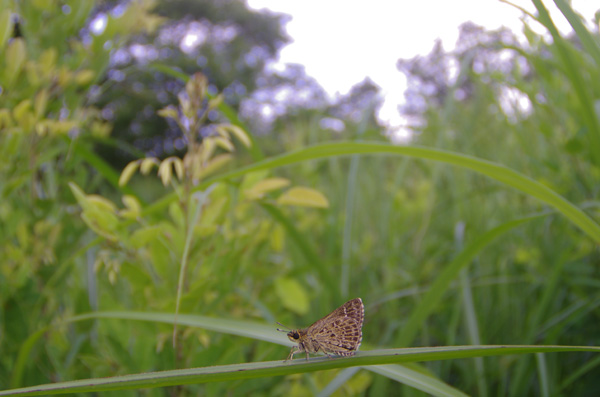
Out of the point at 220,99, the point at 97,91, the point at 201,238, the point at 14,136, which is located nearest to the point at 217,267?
the point at 201,238

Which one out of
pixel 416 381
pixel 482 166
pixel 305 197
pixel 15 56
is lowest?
pixel 416 381

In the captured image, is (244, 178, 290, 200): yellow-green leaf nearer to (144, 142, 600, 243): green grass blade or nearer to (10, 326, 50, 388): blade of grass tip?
(144, 142, 600, 243): green grass blade

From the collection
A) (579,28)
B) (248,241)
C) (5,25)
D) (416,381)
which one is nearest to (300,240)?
(248,241)

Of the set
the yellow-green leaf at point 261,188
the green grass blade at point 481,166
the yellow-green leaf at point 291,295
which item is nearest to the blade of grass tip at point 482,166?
the green grass blade at point 481,166

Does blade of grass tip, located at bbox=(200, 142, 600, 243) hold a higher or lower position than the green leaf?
higher

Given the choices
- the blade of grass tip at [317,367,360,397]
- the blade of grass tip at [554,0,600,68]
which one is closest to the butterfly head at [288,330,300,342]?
the blade of grass tip at [317,367,360,397]

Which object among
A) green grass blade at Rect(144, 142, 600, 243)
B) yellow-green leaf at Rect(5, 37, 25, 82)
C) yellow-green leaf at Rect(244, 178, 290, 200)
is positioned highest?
yellow-green leaf at Rect(5, 37, 25, 82)

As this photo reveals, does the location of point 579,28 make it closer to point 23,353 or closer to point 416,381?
point 416,381

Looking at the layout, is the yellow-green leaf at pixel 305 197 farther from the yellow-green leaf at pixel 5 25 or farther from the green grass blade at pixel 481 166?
the yellow-green leaf at pixel 5 25
